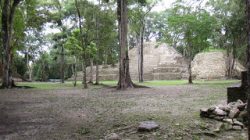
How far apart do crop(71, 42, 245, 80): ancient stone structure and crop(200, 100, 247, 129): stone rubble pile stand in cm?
3546

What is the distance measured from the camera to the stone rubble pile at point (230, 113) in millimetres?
7219

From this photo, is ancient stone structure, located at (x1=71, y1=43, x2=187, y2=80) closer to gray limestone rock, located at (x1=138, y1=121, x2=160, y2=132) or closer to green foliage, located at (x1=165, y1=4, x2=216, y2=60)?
green foliage, located at (x1=165, y1=4, x2=216, y2=60)

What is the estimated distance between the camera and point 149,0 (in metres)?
34.6

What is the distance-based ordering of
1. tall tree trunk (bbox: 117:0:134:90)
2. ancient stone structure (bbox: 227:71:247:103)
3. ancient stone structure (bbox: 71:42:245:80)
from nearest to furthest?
ancient stone structure (bbox: 227:71:247:103)
tall tree trunk (bbox: 117:0:134:90)
ancient stone structure (bbox: 71:42:245:80)

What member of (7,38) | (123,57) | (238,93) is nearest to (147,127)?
(238,93)

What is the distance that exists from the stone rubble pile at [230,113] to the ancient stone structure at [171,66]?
3546 centimetres

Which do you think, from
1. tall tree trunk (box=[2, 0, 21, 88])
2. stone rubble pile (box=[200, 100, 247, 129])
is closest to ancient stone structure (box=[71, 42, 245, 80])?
tall tree trunk (box=[2, 0, 21, 88])

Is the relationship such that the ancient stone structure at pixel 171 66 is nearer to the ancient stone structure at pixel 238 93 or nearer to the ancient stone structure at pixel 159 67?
the ancient stone structure at pixel 159 67

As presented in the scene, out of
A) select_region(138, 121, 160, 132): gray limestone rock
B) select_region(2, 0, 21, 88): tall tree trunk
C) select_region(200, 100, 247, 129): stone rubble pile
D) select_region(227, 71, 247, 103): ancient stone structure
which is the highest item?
select_region(2, 0, 21, 88): tall tree trunk

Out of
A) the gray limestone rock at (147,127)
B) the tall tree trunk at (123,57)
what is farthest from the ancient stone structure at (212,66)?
the gray limestone rock at (147,127)

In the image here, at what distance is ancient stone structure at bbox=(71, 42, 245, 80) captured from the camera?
4421 cm

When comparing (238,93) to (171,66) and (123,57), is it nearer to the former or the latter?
(123,57)

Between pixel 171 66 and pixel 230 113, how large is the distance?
147 feet

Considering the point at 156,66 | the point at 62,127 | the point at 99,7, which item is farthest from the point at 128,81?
the point at 156,66
